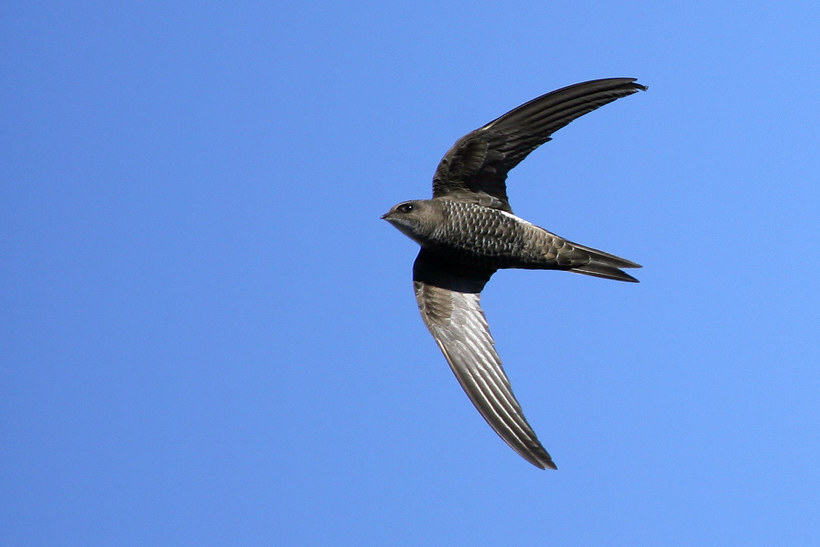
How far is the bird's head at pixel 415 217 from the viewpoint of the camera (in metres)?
10.6

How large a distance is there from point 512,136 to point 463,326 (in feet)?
5.54

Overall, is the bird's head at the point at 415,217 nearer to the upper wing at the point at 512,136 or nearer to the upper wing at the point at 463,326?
the upper wing at the point at 512,136

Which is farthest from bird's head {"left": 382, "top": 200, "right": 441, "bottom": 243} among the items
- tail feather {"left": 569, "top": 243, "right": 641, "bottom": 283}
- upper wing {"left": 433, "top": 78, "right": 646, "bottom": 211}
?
tail feather {"left": 569, "top": 243, "right": 641, "bottom": 283}

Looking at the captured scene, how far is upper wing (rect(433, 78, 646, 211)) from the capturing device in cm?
1062

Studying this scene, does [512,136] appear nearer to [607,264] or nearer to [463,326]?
[607,264]

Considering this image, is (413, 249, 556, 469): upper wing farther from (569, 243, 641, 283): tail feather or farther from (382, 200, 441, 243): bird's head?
(569, 243, 641, 283): tail feather

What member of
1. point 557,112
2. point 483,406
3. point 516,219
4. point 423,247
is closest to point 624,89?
point 557,112

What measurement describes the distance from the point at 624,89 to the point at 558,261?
1478mm

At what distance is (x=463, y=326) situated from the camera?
11281 mm

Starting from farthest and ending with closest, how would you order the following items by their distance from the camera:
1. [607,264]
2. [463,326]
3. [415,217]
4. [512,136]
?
[463,326], [607,264], [512,136], [415,217]

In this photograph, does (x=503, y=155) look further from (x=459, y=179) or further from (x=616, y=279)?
(x=616, y=279)

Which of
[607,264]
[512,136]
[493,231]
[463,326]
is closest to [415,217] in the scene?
[493,231]

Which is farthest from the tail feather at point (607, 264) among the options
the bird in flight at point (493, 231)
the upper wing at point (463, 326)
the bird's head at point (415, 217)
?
the bird's head at point (415, 217)

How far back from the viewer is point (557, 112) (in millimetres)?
10719
